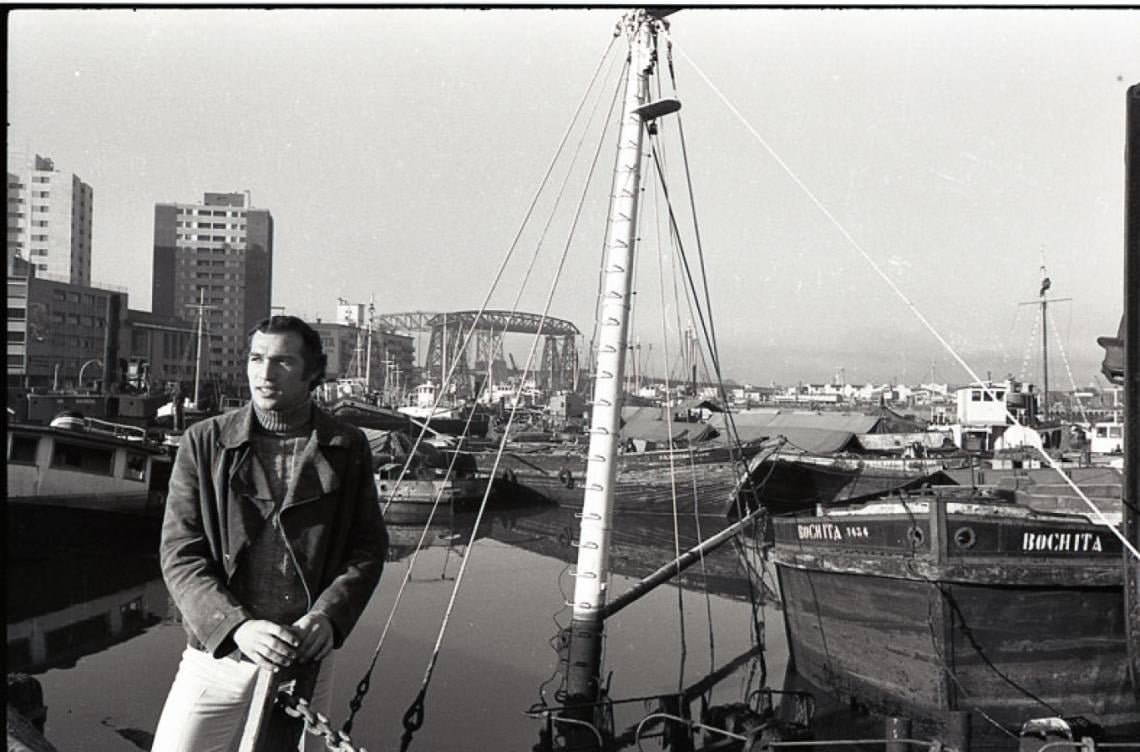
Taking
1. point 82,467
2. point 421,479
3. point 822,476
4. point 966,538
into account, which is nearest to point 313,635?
point 966,538

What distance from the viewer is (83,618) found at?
13836 millimetres

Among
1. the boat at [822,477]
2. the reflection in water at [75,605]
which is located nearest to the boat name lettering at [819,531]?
the reflection in water at [75,605]

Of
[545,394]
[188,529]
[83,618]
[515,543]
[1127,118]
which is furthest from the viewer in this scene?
[545,394]

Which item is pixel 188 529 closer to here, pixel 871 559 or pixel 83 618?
pixel 871 559

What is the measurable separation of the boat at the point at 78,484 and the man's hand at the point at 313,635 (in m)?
16.9

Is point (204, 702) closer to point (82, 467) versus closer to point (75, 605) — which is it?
point (75, 605)

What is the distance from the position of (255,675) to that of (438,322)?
12.3 metres

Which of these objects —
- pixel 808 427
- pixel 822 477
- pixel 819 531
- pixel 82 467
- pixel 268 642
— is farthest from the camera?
pixel 808 427

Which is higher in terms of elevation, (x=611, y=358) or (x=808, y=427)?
(x=611, y=358)

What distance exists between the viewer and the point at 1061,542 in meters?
7.45

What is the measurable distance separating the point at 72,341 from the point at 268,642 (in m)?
20.4

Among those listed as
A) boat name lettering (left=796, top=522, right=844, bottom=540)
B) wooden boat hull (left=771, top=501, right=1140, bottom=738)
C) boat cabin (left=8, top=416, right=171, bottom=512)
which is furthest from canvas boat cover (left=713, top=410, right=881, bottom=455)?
wooden boat hull (left=771, top=501, right=1140, bottom=738)

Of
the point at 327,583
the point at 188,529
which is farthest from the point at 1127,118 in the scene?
the point at 188,529

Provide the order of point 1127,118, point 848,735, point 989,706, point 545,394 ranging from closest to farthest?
point 1127,118 < point 989,706 < point 848,735 < point 545,394
